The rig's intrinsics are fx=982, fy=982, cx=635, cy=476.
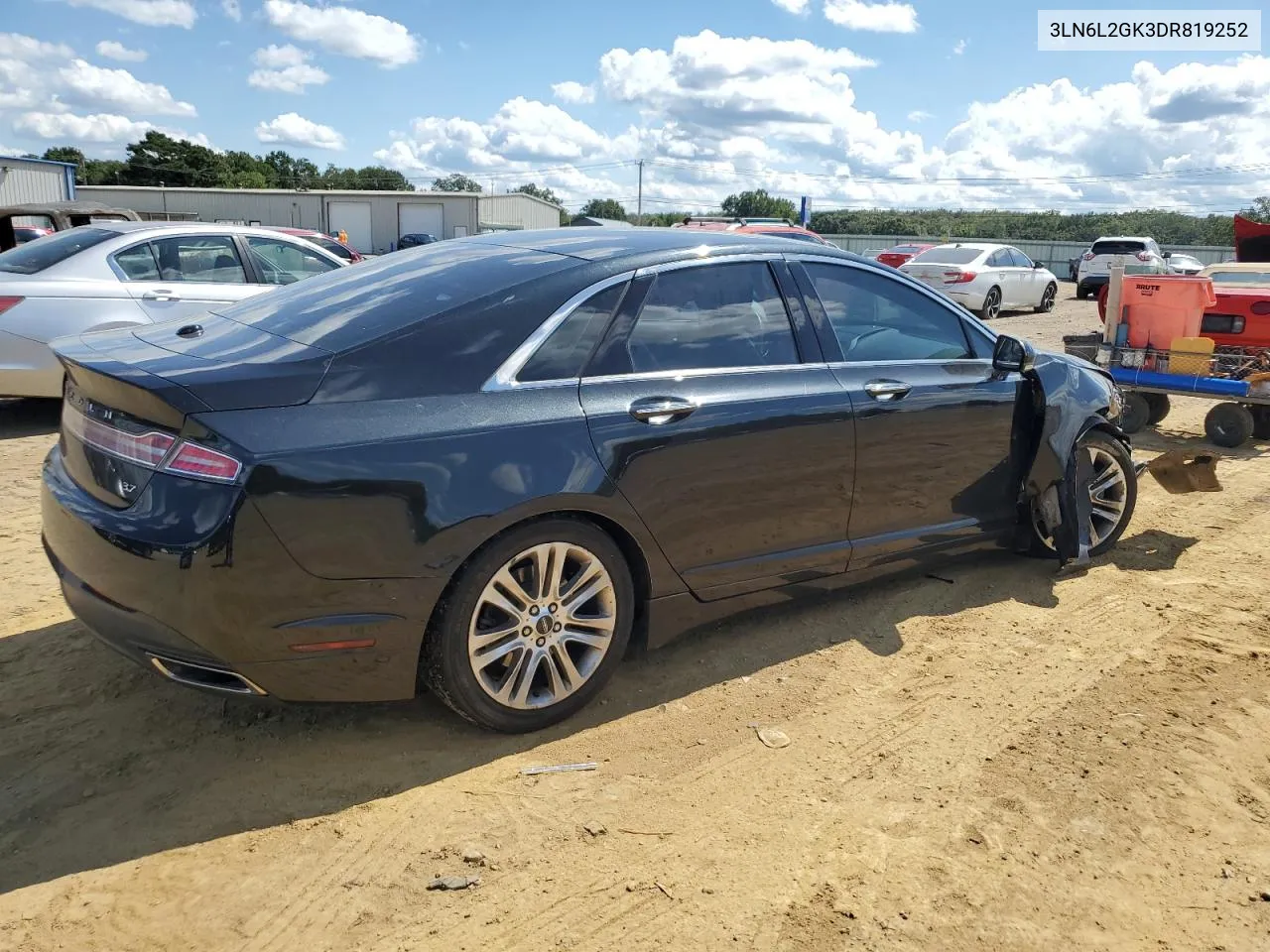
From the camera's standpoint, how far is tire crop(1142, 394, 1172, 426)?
30.5 feet

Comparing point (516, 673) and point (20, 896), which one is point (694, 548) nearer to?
point (516, 673)

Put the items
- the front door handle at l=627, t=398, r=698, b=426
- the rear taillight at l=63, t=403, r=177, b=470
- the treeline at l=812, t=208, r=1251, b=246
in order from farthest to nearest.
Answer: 1. the treeline at l=812, t=208, r=1251, b=246
2. the front door handle at l=627, t=398, r=698, b=426
3. the rear taillight at l=63, t=403, r=177, b=470

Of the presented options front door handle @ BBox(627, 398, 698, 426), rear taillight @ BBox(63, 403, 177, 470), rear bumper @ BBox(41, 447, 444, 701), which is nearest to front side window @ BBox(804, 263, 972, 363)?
front door handle @ BBox(627, 398, 698, 426)

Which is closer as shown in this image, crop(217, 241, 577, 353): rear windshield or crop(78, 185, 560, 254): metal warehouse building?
crop(217, 241, 577, 353): rear windshield

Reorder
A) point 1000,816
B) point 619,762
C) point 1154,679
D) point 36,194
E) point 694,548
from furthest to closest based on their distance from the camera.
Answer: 1. point 36,194
2. point 1154,679
3. point 694,548
4. point 619,762
5. point 1000,816

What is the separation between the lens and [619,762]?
322cm

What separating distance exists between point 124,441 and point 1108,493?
4686 millimetres

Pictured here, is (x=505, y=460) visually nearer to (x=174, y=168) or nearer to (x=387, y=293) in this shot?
(x=387, y=293)

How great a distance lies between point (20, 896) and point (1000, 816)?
2711mm

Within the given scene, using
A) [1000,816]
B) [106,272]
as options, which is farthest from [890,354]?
[106,272]

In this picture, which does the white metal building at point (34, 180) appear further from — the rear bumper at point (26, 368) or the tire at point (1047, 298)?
the tire at point (1047, 298)

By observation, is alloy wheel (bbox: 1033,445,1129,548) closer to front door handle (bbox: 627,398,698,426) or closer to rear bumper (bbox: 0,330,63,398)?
front door handle (bbox: 627,398,698,426)

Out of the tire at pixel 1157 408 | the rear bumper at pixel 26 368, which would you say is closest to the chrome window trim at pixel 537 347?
the rear bumper at pixel 26 368

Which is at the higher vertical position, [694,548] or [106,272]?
[106,272]
